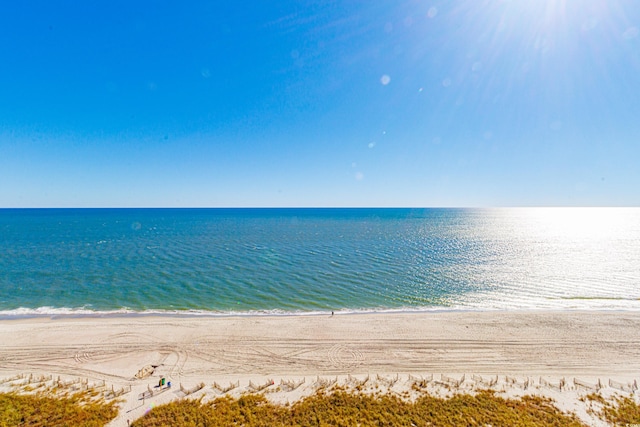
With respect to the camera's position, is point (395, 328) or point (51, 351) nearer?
point (51, 351)

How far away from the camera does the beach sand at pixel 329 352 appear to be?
1586 centimetres

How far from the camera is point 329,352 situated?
800 inches

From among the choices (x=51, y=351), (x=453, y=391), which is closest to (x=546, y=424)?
(x=453, y=391)

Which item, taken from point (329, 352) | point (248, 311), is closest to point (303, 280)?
point (248, 311)

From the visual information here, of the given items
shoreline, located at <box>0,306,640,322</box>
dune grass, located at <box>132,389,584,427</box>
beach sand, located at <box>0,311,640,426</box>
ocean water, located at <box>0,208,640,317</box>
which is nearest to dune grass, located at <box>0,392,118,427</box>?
beach sand, located at <box>0,311,640,426</box>

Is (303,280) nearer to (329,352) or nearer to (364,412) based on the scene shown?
(329,352)

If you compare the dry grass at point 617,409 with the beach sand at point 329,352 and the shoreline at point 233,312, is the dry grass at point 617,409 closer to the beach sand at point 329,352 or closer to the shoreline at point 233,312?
the beach sand at point 329,352

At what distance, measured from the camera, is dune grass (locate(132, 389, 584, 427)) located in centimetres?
1222

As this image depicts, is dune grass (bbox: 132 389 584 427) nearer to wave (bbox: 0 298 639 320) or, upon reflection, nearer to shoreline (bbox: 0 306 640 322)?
shoreline (bbox: 0 306 640 322)

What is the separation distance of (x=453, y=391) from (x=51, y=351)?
29.9m

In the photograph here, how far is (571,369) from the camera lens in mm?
18328

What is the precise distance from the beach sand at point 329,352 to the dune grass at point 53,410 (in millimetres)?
962

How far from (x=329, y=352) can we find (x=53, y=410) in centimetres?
1628

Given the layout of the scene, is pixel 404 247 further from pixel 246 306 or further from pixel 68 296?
pixel 68 296
